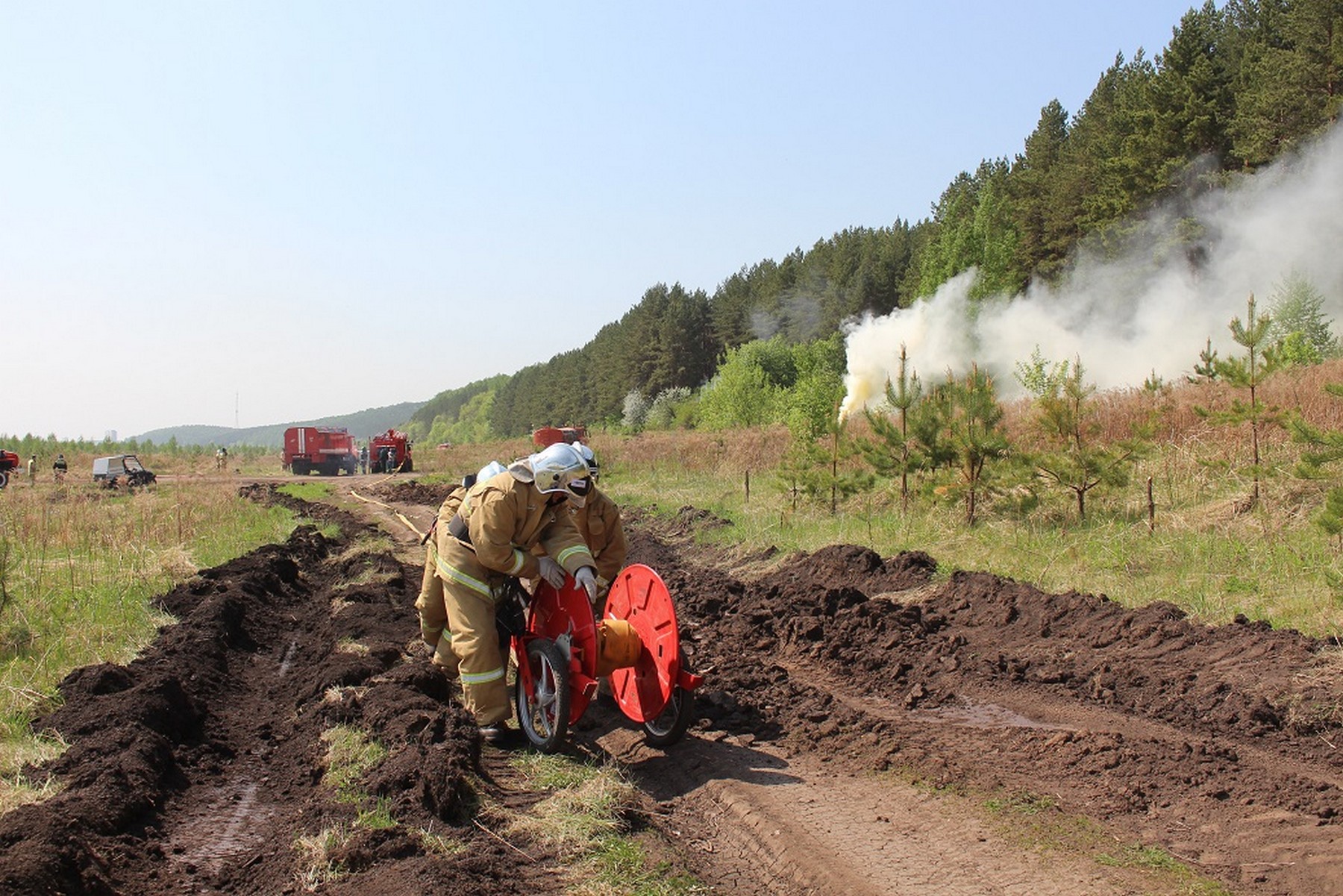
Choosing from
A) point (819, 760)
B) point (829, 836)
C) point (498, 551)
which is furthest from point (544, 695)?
point (829, 836)

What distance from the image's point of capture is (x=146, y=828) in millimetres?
5047

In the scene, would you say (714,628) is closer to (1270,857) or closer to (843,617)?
(843,617)

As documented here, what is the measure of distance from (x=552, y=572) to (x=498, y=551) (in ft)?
1.17

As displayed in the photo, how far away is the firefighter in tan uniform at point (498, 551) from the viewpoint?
6.30 metres

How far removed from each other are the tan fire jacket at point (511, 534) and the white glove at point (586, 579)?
0.14 feet

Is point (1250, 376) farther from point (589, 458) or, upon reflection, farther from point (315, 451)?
point (315, 451)

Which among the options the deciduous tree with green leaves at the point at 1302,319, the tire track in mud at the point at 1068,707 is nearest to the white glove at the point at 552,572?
the tire track in mud at the point at 1068,707

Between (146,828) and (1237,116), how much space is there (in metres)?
40.3

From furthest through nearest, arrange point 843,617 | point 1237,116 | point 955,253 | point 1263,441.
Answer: point 955,253 < point 1237,116 < point 1263,441 < point 843,617

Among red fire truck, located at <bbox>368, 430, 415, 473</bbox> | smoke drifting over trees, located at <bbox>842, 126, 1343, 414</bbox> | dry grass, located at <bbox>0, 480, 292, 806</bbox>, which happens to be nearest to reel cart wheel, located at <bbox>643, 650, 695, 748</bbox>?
dry grass, located at <bbox>0, 480, 292, 806</bbox>

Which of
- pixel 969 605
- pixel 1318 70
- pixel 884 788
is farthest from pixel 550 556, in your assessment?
pixel 1318 70

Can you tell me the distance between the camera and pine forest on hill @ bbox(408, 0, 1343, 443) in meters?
34.2

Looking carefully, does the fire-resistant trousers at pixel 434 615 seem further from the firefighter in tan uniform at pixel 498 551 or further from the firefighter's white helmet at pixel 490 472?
the firefighter's white helmet at pixel 490 472

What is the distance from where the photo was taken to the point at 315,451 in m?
59.3
